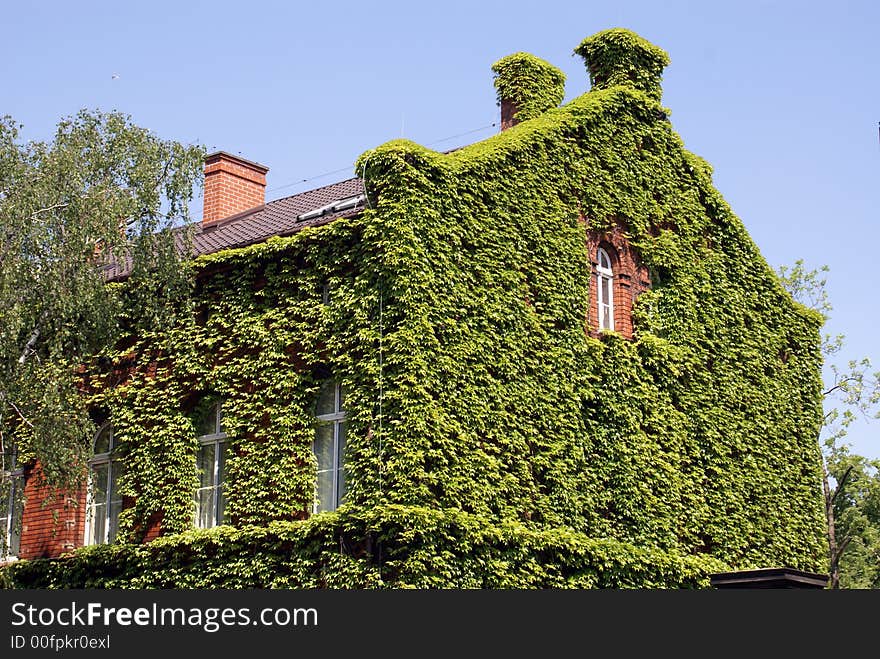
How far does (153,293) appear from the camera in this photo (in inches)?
940

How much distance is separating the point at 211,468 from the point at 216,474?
19 centimetres

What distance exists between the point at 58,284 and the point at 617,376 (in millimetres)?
9762

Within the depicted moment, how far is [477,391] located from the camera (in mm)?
21625

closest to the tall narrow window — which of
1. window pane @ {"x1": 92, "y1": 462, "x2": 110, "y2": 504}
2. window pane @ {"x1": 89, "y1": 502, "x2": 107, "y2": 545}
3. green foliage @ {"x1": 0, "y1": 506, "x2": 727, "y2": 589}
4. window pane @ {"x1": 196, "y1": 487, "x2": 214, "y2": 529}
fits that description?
green foliage @ {"x1": 0, "y1": 506, "x2": 727, "y2": 589}

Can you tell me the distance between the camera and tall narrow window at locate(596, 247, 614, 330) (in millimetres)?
25391

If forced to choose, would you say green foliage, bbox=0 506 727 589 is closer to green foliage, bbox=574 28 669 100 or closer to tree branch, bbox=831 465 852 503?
green foliage, bbox=574 28 669 100

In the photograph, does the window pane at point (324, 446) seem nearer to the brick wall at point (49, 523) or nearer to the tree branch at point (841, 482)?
the brick wall at point (49, 523)

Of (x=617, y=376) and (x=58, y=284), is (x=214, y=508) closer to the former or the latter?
(x=58, y=284)

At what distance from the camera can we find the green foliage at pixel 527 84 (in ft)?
87.8

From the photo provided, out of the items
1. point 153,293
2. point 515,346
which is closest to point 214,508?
point 153,293

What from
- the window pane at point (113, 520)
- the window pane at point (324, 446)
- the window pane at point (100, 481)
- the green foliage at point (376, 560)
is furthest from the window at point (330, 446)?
the window pane at point (100, 481)

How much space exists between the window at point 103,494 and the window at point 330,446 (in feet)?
15.1

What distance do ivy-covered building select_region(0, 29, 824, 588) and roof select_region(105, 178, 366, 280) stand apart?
169mm

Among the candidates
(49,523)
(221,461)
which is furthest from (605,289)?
(49,523)
